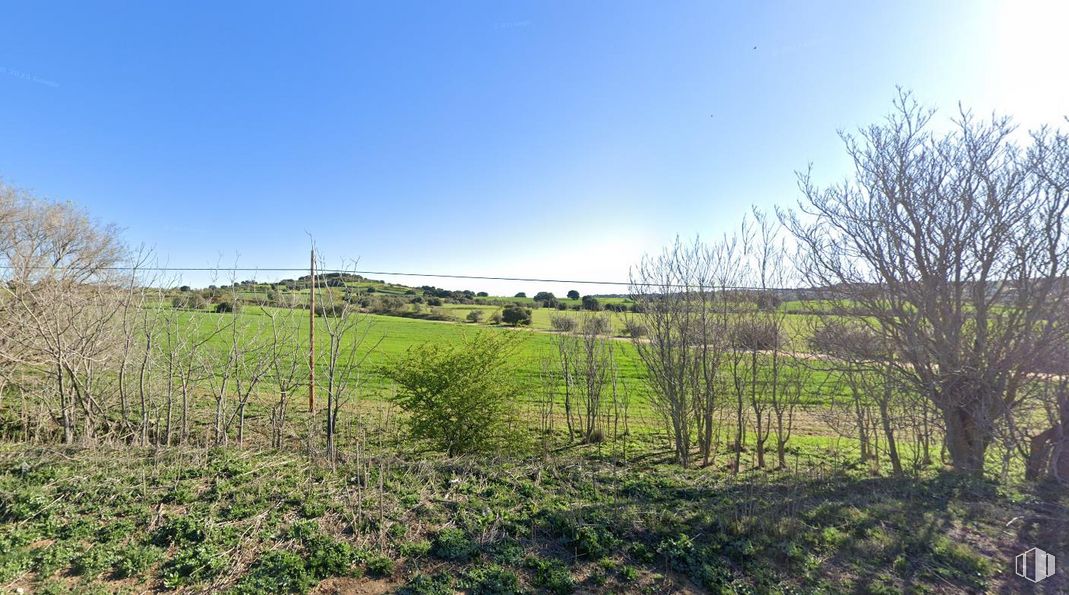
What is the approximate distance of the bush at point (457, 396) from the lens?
22.2ft

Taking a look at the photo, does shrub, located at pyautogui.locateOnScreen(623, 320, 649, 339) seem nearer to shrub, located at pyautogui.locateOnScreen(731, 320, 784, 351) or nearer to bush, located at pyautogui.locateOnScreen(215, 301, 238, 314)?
shrub, located at pyautogui.locateOnScreen(731, 320, 784, 351)

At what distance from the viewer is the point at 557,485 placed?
4910mm

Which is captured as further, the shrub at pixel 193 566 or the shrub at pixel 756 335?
the shrub at pixel 756 335

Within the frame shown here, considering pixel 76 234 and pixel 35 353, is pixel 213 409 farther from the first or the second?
pixel 76 234

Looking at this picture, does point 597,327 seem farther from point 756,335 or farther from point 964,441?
point 964,441

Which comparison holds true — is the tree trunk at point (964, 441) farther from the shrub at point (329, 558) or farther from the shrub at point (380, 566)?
the shrub at point (329, 558)

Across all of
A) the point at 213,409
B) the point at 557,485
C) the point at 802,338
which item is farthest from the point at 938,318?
the point at 213,409

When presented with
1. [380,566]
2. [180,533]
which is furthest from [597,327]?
[180,533]

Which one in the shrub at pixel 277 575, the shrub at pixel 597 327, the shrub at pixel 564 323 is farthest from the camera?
the shrub at pixel 564 323

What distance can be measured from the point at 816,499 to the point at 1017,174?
526cm

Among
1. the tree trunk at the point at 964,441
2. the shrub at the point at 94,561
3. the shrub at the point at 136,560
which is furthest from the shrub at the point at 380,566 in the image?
the tree trunk at the point at 964,441

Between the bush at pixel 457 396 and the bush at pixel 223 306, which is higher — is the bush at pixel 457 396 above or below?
below

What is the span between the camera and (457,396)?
263 inches

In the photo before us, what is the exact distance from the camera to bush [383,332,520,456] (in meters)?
6.76
